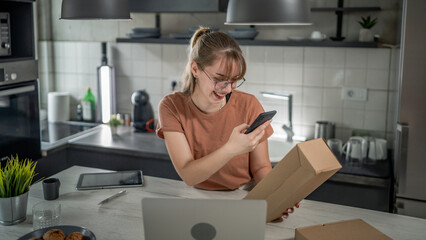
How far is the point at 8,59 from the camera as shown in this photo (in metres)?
2.54

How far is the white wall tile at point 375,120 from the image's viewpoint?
9.42 feet

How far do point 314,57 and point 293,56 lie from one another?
140 millimetres

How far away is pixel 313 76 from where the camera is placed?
296 centimetres

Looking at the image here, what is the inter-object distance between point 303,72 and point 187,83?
132cm

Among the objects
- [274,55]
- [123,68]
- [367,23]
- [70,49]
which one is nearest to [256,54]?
[274,55]

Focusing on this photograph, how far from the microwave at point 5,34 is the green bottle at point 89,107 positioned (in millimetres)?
921

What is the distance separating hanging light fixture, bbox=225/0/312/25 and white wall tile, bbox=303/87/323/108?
1.60 metres

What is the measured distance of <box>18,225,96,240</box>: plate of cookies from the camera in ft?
4.25

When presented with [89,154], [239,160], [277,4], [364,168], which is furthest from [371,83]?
[89,154]

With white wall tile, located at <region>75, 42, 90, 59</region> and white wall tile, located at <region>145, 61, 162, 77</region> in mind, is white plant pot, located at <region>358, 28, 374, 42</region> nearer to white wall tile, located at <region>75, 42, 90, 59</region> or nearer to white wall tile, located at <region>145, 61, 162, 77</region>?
white wall tile, located at <region>145, 61, 162, 77</region>

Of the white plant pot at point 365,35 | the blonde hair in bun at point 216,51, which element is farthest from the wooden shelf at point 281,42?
the blonde hair in bun at point 216,51

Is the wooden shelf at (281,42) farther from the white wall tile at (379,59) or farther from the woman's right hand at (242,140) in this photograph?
the woman's right hand at (242,140)

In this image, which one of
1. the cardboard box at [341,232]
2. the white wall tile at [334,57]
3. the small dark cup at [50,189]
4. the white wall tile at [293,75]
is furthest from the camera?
the white wall tile at [293,75]

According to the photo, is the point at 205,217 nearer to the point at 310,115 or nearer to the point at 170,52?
the point at 310,115
